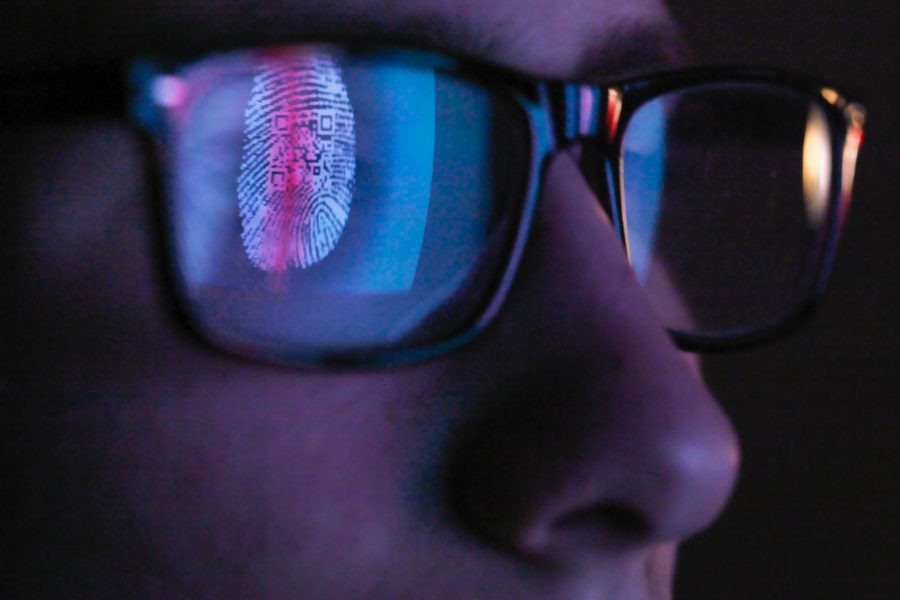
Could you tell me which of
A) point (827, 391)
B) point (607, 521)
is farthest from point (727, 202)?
point (607, 521)

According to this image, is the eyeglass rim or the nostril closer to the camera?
the nostril

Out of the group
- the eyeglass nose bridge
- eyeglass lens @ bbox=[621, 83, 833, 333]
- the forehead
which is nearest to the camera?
the forehead

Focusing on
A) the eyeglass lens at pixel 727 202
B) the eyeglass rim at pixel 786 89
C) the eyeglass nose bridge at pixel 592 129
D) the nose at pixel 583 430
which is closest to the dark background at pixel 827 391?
the eyeglass lens at pixel 727 202

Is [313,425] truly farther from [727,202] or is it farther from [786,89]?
[727,202]

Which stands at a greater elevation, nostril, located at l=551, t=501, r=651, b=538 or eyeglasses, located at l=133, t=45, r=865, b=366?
eyeglasses, located at l=133, t=45, r=865, b=366

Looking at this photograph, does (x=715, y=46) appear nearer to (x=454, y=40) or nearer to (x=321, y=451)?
(x=454, y=40)

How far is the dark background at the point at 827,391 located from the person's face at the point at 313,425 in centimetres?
86

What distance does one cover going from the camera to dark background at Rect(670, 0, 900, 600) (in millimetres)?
1217

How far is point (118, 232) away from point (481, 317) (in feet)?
0.80

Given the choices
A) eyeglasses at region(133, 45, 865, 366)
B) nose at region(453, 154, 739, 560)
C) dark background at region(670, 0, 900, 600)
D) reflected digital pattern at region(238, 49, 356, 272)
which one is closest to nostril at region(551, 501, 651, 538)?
nose at region(453, 154, 739, 560)

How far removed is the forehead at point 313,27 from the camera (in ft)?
1.50

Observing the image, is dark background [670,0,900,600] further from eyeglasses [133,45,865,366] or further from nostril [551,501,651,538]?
nostril [551,501,651,538]

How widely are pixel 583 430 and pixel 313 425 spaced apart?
18 cm

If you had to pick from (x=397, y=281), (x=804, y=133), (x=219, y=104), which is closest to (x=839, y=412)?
(x=804, y=133)
